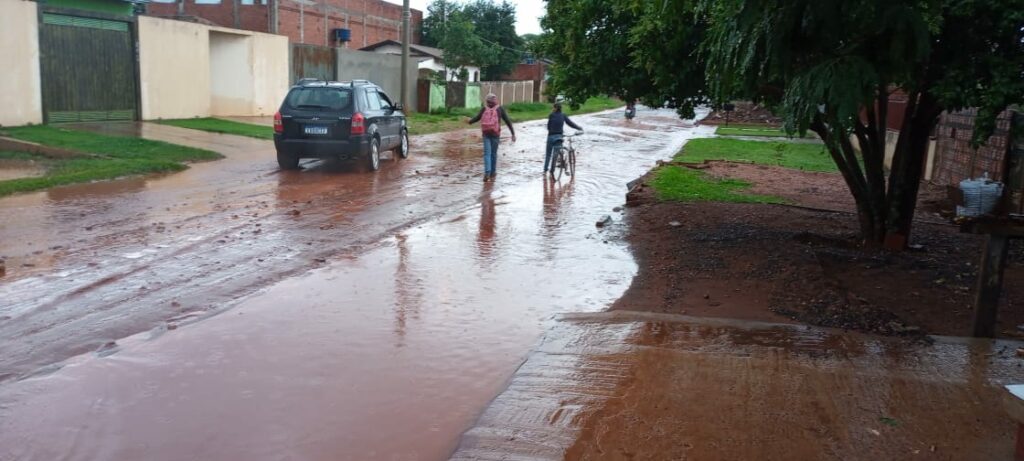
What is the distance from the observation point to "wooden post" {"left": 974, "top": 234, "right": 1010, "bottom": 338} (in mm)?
6035

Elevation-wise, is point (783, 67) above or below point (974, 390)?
above

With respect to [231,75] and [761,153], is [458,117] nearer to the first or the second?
[231,75]

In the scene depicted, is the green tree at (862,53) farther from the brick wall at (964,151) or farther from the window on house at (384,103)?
the window on house at (384,103)

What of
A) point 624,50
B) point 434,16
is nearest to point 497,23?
point 434,16

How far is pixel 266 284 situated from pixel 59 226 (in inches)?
143

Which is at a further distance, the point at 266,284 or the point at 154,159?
the point at 154,159

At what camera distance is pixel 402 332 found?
6.27 m

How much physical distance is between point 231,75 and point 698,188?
1774 cm

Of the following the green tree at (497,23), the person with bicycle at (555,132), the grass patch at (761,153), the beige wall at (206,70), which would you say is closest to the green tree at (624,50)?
the person with bicycle at (555,132)

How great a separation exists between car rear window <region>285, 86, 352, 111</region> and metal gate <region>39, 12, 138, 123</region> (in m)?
7.38

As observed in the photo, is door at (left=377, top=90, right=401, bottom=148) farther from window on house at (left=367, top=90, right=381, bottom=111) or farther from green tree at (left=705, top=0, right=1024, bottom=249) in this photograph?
green tree at (left=705, top=0, right=1024, bottom=249)

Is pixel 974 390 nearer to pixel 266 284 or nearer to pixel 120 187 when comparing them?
pixel 266 284

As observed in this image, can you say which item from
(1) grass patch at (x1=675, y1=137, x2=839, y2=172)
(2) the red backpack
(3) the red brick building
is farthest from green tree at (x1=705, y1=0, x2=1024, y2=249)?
(3) the red brick building

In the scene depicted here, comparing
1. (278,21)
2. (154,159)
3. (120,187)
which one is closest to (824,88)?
(120,187)
